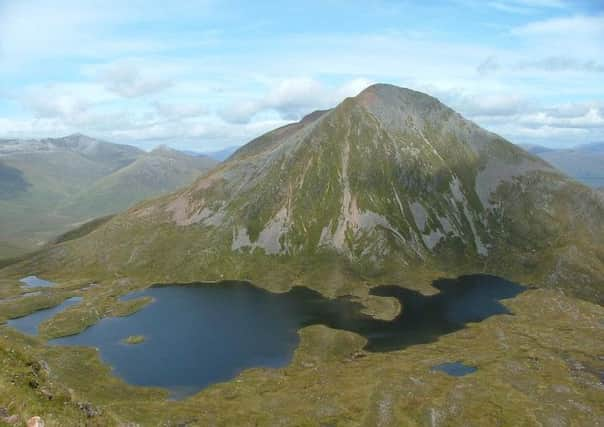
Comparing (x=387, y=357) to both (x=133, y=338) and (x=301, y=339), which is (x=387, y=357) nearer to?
(x=301, y=339)

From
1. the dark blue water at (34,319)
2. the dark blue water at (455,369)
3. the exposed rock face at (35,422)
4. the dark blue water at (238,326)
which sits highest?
the exposed rock face at (35,422)

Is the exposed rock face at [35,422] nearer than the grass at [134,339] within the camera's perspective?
Yes

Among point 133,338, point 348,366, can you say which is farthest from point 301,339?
point 133,338

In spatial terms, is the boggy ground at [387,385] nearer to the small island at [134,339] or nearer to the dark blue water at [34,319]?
the dark blue water at [34,319]

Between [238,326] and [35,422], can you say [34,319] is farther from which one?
[35,422]

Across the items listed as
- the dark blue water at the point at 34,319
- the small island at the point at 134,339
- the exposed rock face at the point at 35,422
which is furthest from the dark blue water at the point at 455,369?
the dark blue water at the point at 34,319

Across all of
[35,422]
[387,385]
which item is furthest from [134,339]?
[35,422]

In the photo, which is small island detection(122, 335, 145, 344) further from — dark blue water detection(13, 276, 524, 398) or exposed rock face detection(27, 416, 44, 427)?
exposed rock face detection(27, 416, 44, 427)
